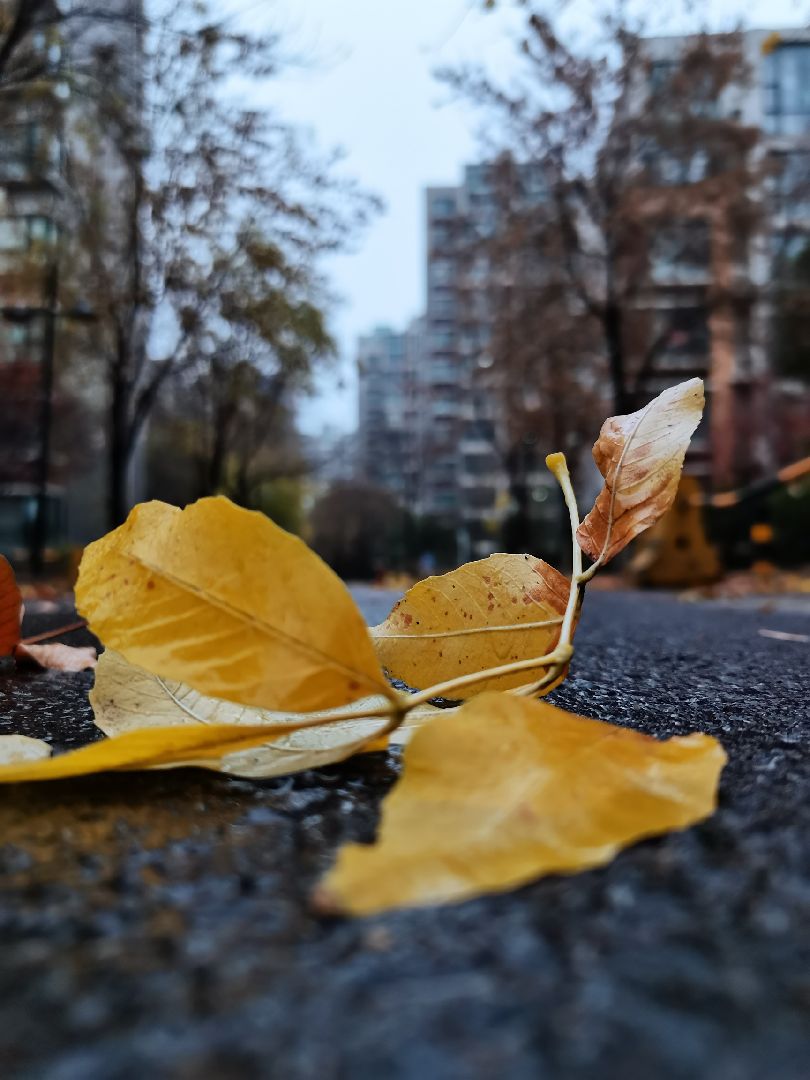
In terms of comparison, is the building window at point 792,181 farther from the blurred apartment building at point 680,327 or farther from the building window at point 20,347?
the building window at point 20,347

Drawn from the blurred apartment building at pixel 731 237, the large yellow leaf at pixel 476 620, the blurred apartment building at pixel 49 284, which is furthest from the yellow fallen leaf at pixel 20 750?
the blurred apartment building at pixel 731 237

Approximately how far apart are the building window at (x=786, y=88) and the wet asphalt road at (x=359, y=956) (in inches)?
881

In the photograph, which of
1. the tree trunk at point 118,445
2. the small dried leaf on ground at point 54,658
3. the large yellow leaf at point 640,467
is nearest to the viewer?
the large yellow leaf at point 640,467

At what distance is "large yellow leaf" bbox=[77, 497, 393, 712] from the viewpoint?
0.91ft

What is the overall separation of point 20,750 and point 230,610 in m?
0.11

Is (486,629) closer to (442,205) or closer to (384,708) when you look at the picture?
(384,708)

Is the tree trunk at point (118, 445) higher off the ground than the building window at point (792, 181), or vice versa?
the building window at point (792, 181)

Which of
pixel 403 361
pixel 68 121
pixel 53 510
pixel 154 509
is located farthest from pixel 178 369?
pixel 403 361

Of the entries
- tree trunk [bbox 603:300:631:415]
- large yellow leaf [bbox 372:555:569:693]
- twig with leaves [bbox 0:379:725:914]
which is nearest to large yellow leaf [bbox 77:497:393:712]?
twig with leaves [bbox 0:379:725:914]

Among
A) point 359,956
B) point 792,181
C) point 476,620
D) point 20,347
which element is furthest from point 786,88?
point 359,956

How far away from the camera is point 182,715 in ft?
1.20

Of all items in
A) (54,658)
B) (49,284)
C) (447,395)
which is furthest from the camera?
(447,395)

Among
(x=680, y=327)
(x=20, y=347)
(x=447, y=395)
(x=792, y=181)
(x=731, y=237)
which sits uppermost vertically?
(x=792, y=181)

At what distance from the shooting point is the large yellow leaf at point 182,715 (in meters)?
0.34
